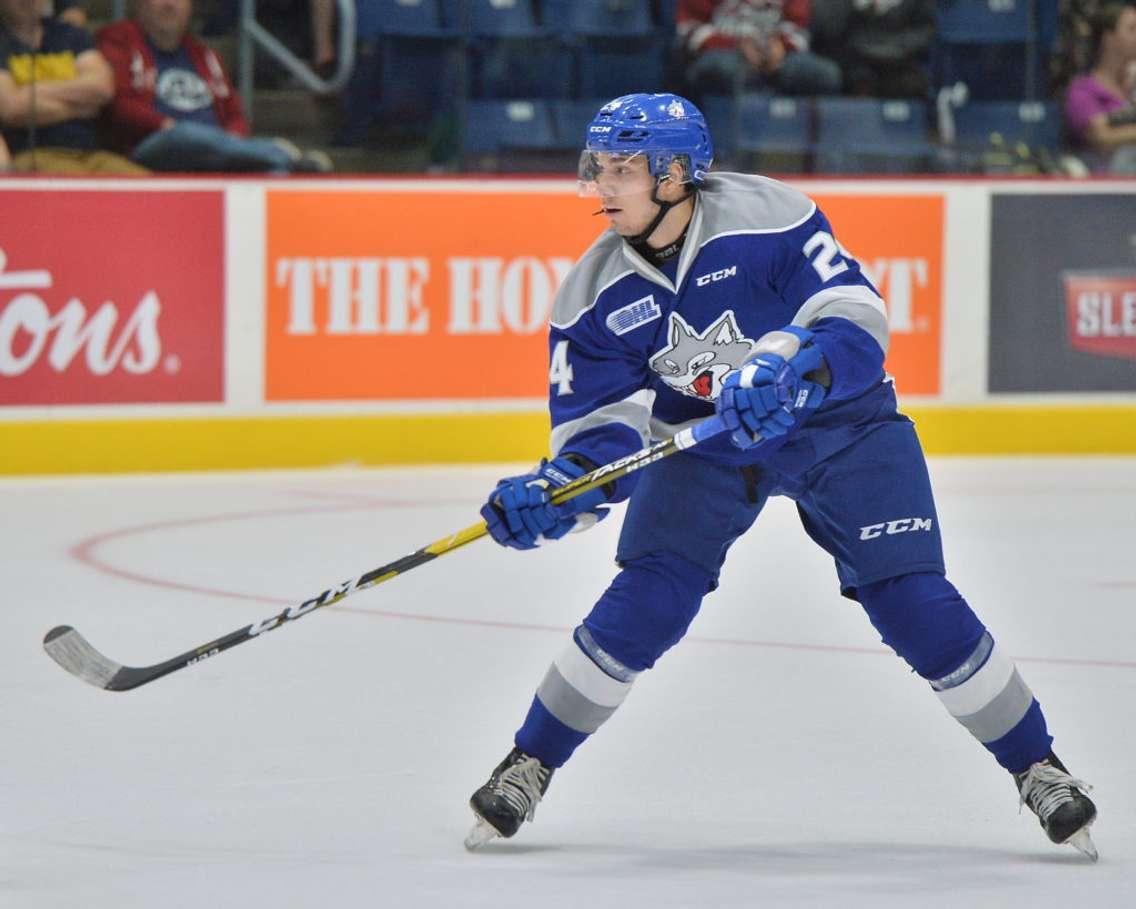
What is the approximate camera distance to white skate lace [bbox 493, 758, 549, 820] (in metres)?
3.16

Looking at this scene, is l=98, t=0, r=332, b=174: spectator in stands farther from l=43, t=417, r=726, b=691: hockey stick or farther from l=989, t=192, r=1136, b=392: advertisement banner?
l=43, t=417, r=726, b=691: hockey stick

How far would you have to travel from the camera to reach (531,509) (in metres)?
3.15

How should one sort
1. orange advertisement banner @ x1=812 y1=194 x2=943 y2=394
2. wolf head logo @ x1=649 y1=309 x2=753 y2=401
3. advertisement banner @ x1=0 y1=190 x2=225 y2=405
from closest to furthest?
wolf head logo @ x1=649 y1=309 x2=753 y2=401
advertisement banner @ x1=0 y1=190 x2=225 y2=405
orange advertisement banner @ x1=812 y1=194 x2=943 y2=394

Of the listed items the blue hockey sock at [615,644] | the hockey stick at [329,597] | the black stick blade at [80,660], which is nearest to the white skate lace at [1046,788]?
the blue hockey sock at [615,644]

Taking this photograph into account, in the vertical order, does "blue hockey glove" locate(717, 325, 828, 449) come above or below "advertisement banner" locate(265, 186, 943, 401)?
above

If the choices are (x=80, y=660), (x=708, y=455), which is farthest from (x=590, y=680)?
(x=80, y=660)

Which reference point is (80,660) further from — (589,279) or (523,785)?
(589,279)

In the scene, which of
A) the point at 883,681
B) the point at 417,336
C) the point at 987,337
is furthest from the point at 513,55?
the point at 883,681

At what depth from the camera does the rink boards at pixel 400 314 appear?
276 inches

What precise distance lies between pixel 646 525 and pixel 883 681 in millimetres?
1305

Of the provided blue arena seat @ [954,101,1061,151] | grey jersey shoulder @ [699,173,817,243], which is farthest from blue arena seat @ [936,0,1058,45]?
grey jersey shoulder @ [699,173,817,243]

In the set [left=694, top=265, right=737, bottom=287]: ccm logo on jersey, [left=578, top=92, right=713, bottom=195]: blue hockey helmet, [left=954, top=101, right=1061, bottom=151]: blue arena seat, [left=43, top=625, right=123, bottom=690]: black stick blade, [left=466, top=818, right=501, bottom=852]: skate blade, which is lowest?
[left=466, top=818, right=501, bottom=852]: skate blade

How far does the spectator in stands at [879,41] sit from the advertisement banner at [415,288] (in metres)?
0.74

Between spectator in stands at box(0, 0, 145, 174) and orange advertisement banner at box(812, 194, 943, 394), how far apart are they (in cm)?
242
